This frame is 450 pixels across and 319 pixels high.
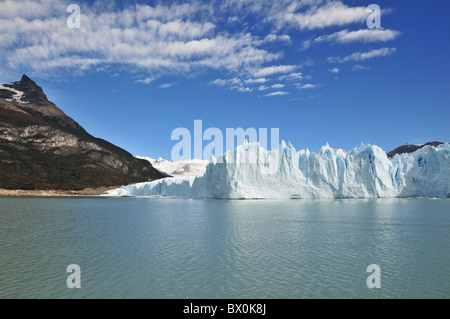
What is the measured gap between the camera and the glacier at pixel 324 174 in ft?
192

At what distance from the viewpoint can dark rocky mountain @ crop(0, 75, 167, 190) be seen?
10406 cm

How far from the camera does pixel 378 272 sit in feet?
39.4

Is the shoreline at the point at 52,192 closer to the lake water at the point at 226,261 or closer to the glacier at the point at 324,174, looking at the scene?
the glacier at the point at 324,174

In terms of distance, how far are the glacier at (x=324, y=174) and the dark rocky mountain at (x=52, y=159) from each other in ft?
232

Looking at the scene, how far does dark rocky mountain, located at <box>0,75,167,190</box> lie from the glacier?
70811 mm

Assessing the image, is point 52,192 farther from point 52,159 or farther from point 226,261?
point 226,261

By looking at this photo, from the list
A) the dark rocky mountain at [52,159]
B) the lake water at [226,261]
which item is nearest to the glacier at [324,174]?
the lake water at [226,261]

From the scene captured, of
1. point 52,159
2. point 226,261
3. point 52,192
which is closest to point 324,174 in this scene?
point 226,261

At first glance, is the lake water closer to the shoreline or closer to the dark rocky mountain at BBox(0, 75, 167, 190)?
the shoreline

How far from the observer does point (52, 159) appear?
126 metres

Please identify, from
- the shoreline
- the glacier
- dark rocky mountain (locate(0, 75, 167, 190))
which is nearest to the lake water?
the glacier
